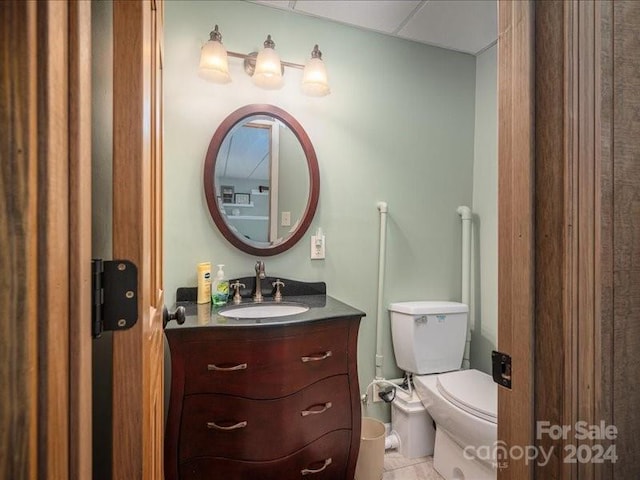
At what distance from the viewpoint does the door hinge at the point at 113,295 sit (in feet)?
1.41

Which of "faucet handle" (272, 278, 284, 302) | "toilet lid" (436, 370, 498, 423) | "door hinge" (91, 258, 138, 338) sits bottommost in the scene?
"toilet lid" (436, 370, 498, 423)

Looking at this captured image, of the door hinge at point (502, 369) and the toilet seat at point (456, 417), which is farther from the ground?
the door hinge at point (502, 369)

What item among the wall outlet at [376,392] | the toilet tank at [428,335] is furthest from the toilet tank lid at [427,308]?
the wall outlet at [376,392]

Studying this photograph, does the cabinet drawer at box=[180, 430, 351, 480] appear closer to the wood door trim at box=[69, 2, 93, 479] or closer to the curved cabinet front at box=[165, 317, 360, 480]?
the curved cabinet front at box=[165, 317, 360, 480]

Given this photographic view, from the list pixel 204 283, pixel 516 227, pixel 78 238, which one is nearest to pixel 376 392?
pixel 204 283

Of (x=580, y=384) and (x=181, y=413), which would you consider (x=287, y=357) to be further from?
(x=580, y=384)

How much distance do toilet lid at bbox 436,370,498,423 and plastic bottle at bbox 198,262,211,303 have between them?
1226mm

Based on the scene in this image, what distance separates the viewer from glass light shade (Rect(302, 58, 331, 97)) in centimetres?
173

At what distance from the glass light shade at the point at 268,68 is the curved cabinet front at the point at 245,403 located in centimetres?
121

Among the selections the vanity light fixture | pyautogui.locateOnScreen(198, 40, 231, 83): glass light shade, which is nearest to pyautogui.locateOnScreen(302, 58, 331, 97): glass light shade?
the vanity light fixture

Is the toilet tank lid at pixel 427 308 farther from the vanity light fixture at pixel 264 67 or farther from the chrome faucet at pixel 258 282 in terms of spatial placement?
the vanity light fixture at pixel 264 67

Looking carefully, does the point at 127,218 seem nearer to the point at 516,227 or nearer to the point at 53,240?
the point at 53,240

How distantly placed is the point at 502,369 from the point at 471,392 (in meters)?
1.06

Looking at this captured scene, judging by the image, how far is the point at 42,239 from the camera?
13.0 inches
